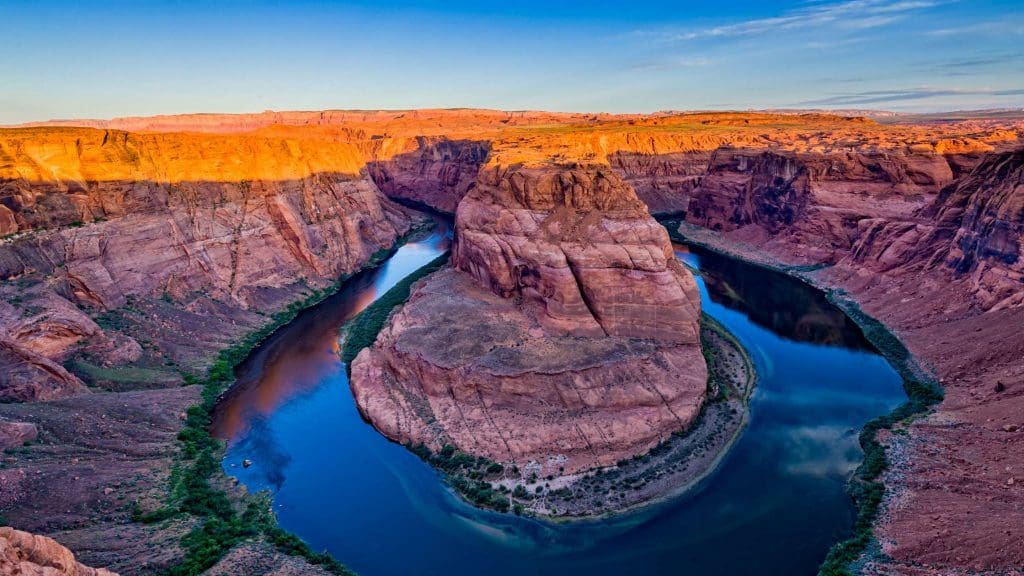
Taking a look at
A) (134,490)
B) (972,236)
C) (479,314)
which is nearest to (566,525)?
(479,314)

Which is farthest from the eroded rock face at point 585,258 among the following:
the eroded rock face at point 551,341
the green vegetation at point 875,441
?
the green vegetation at point 875,441

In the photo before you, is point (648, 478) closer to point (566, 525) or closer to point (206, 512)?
point (566, 525)

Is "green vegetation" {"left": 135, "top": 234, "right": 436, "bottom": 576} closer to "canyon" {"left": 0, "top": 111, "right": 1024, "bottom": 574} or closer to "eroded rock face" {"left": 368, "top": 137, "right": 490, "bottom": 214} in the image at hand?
"canyon" {"left": 0, "top": 111, "right": 1024, "bottom": 574}

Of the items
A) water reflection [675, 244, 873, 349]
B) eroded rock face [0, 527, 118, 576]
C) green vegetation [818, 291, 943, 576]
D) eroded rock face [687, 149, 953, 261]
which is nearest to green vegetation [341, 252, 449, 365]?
eroded rock face [0, 527, 118, 576]

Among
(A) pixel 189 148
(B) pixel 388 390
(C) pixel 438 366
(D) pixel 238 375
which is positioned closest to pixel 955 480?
(C) pixel 438 366

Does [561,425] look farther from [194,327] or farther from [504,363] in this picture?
[194,327]
